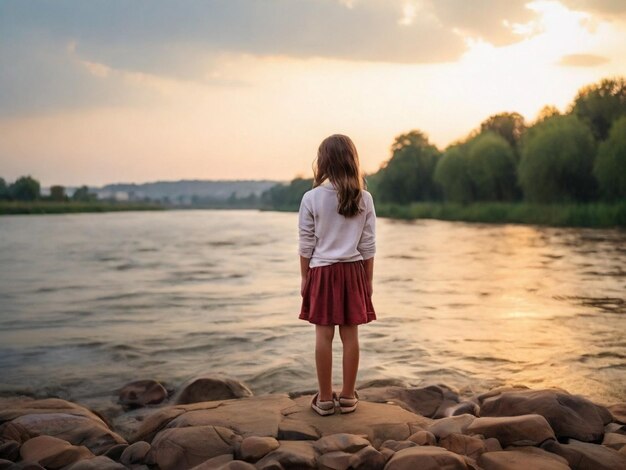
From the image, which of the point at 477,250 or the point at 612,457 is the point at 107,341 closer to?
the point at 612,457

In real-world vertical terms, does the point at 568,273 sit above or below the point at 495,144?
below

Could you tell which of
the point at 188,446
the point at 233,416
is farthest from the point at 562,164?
the point at 188,446

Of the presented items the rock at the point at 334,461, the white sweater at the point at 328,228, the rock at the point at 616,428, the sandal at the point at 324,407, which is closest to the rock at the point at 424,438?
the rock at the point at 334,461

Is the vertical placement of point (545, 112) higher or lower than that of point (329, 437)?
higher

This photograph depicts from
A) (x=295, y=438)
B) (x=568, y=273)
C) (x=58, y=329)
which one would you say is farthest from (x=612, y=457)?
(x=568, y=273)

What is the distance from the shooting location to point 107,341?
10.7 m

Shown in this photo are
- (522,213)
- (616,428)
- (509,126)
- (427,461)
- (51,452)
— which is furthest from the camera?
(509,126)

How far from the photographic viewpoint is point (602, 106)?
1938 inches

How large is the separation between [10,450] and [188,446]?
1.30 m

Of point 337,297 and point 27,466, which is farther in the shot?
point 337,297

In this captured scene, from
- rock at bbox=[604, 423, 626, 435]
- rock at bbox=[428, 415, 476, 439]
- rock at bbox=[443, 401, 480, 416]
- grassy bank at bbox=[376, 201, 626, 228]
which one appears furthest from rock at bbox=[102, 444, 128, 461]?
grassy bank at bbox=[376, 201, 626, 228]

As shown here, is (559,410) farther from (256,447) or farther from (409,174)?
(409,174)

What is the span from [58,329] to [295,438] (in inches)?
322

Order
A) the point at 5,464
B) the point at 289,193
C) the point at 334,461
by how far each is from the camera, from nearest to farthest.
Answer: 1. the point at 334,461
2. the point at 5,464
3. the point at 289,193
